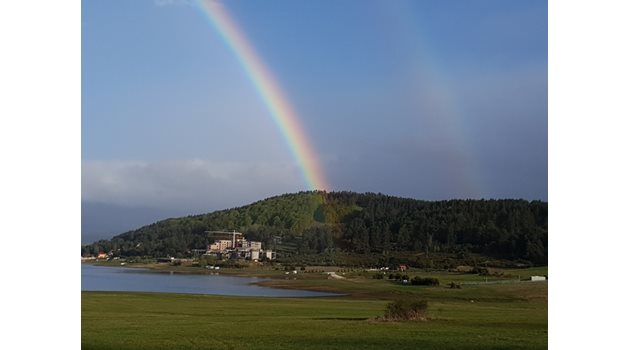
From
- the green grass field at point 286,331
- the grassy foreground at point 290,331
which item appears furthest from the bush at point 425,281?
the green grass field at point 286,331

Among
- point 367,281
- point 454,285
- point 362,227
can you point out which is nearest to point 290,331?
point 454,285

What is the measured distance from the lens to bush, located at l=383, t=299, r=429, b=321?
19203 millimetres

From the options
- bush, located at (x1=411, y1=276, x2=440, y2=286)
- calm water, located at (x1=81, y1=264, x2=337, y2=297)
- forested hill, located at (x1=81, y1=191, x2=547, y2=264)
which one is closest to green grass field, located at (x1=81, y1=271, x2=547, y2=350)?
bush, located at (x1=411, y1=276, x2=440, y2=286)

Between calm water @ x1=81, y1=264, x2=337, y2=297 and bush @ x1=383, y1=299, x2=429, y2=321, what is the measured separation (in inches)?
934

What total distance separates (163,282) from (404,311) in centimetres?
4110

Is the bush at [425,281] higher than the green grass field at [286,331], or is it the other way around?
the green grass field at [286,331]

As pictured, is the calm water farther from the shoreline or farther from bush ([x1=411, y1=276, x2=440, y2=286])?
bush ([x1=411, y1=276, x2=440, y2=286])

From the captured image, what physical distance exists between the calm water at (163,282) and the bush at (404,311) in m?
23.7

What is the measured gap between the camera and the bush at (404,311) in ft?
63.0

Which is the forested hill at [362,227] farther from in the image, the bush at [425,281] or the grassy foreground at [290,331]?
the grassy foreground at [290,331]

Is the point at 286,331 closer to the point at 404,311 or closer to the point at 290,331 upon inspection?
the point at 290,331
